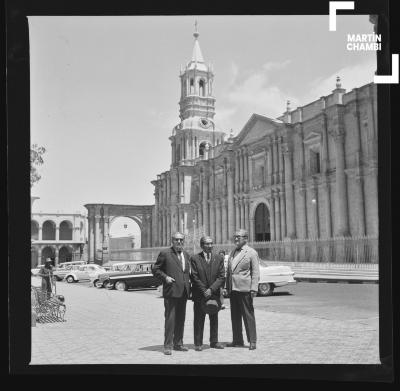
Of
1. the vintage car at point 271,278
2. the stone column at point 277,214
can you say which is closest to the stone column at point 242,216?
the stone column at point 277,214

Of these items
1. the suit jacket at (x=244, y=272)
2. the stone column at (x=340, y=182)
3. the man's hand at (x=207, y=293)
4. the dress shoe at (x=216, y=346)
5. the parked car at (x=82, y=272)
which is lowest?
the dress shoe at (x=216, y=346)

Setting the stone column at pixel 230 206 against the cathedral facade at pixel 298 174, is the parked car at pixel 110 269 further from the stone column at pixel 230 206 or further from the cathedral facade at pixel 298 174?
the stone column at pixel 230 206

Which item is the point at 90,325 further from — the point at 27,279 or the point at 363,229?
the point at 363,229

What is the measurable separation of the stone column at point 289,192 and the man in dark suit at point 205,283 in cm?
2259

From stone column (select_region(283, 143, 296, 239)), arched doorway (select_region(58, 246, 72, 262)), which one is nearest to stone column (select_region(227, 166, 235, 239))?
stone column (select_region(283, 143, 296, 239))

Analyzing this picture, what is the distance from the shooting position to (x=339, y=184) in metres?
27.1

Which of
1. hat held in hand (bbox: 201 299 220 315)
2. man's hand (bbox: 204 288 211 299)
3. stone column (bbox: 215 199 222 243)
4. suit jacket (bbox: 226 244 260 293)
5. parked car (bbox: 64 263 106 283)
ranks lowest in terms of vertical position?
parked car (bbox: 64 263 106 283)

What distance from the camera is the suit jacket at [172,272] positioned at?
6.93 m

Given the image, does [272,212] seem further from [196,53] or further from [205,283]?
[205,283]

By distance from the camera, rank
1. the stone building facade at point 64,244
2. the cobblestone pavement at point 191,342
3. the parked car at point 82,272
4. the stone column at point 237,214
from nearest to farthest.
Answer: the cobblestone pavement at point 191,342 < the stone building facade at point 64,244 < the parked car at point 82,272 < the stone column at point 237,214

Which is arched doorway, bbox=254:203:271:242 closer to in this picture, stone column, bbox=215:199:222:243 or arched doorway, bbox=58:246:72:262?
stone column, bbox=215:199:222:243

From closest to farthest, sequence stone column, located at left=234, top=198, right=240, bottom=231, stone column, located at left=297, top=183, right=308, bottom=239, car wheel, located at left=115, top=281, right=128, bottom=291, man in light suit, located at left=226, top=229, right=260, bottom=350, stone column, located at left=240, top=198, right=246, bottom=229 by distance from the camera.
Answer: man in light suit, located at left=226, top=229, right=260, bottom=350 → car wheel, located at left=115, top=281, right=128, bottom=291 → stone column, located at left=234, top=198, right=240, bottom=231 → stone column, located at left=240, top=198, right=246, bottom=229 → stone column, located at left=297, top=183, right=308, bottom=239

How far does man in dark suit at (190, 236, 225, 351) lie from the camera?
6.89 metres

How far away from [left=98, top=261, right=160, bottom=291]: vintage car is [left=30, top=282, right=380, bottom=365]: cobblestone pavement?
252 inches
